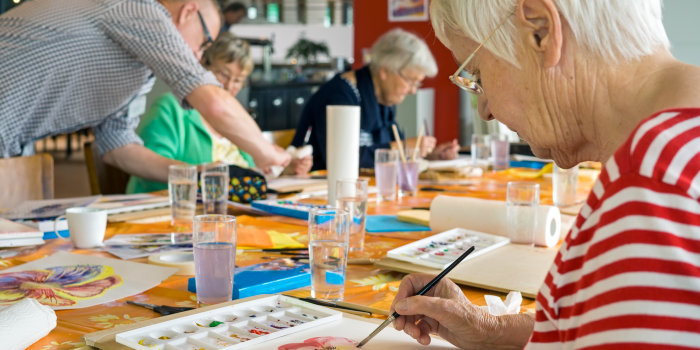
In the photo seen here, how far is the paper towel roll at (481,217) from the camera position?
61.1 inches

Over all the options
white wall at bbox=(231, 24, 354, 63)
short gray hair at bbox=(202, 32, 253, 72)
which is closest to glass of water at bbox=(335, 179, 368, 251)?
short gray hair at bbox=(202, 32, 253, 72)

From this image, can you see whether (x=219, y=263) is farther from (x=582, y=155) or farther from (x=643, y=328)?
(x=643, y=328)

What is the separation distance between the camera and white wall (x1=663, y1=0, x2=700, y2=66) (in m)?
5.50

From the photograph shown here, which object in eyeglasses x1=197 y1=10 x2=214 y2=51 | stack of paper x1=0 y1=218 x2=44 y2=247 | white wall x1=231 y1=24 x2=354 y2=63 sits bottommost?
stack of paper x1=0 y1=218 x2=44 y2=247

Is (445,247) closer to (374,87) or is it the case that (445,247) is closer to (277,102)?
(374,87)

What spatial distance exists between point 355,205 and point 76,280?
602mm

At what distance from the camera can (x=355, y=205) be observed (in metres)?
1.59

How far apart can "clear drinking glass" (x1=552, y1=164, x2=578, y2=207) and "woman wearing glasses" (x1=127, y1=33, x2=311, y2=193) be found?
1072mm

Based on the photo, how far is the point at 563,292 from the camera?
656 mm

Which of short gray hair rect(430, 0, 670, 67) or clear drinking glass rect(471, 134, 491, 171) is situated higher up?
short gray hair rect(430, 0, 670, 67)

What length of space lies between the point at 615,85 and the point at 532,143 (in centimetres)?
16

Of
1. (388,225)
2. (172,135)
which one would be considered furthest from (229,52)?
(388,225)

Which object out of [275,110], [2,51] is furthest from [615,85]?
[275,110]

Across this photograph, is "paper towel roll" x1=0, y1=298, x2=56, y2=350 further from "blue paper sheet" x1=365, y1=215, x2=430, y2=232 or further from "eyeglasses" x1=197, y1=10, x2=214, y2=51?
"eyeglasses" x1=197, y1=10, x2=214, y2=51
